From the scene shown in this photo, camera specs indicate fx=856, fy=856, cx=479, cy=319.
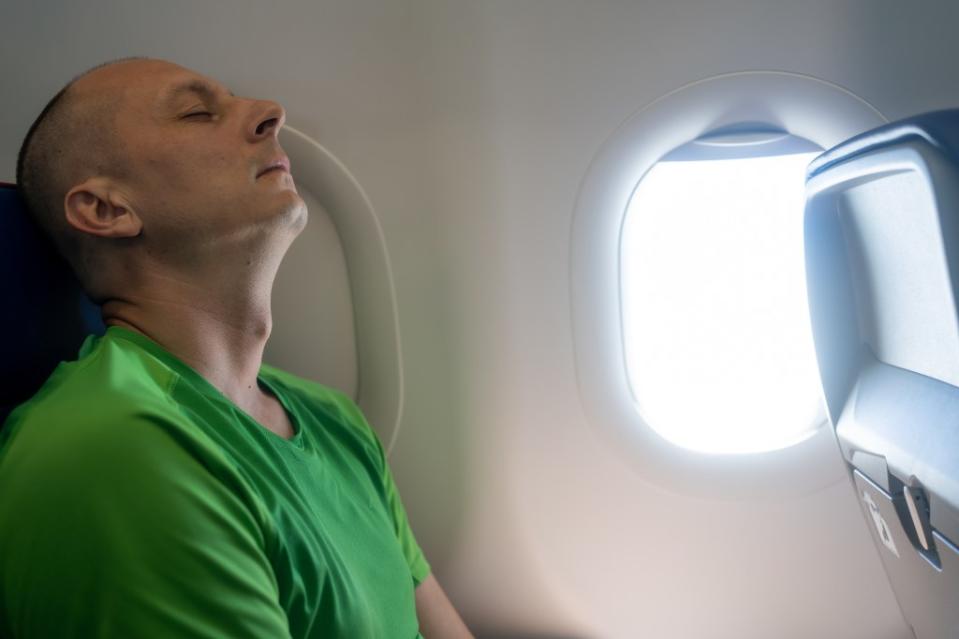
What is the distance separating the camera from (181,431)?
1.03m

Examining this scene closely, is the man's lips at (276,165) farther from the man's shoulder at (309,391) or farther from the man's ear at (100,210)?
the man's shoulder at (309,391)

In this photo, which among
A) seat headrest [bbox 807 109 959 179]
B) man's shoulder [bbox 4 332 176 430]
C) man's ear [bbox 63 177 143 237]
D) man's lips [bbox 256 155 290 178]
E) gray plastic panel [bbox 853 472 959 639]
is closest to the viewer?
seat headrest [bbox 807 109 959 179]

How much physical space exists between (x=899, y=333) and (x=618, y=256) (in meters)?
0.65

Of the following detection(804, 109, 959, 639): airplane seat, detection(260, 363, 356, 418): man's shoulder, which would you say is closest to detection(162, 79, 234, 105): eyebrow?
detection(260, 363, 356, 418): man's shoulder

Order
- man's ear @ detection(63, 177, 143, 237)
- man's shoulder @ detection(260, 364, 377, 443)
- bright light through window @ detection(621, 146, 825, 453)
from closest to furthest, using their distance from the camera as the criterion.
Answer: man's ear @ detection(63, 177, 143, 237), man's shoulder @ detection(260, 364, 377, 443), bright light through window @ detection(621, 146, 825, 453)

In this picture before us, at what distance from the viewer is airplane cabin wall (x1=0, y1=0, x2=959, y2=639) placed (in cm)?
170

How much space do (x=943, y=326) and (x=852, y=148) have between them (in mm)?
256

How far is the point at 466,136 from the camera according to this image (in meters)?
1.75

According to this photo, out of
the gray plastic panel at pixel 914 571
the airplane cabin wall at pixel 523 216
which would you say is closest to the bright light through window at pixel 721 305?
the airplane cabin wall at pixel 523 216

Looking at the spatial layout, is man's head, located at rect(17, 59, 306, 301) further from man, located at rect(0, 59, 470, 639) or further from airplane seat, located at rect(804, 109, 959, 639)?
airplane seat, located at rect(804, 109, 959, 639)

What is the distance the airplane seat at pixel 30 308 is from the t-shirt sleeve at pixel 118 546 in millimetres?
235

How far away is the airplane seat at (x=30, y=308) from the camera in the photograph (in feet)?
3.96

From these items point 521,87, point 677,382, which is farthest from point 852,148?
point 677,382

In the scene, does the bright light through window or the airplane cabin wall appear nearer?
the airplane cabin wall
